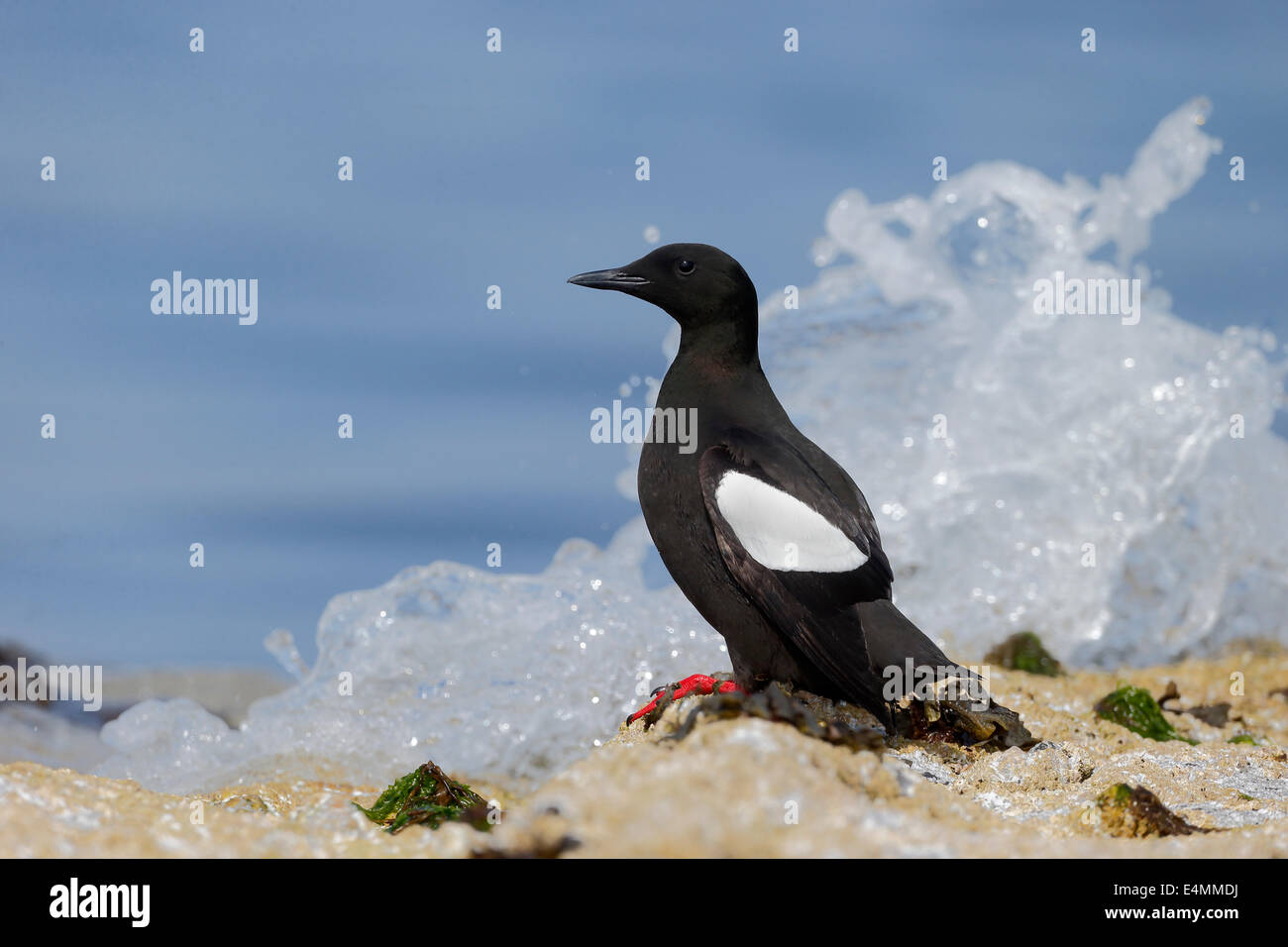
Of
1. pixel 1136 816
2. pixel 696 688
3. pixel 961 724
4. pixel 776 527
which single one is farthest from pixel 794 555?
pixel 1136 816

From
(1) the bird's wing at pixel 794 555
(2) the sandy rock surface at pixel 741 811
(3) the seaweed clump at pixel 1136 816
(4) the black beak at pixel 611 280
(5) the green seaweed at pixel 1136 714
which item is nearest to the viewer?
(2) the sandy rock surface at pixel 741 811

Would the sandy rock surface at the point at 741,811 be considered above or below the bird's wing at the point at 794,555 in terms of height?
below

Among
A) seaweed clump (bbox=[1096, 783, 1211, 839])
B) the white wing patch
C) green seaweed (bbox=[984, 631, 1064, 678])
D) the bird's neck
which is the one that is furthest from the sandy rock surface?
green seaweed (bbox=[984, 631, 1064, 678])

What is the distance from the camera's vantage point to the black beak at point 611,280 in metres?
6.62

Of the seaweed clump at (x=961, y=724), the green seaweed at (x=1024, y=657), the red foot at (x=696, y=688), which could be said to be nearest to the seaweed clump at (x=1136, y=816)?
the seaweed clump at (x=961, y=724)

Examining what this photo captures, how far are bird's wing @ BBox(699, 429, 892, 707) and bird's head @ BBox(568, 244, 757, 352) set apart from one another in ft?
2.93

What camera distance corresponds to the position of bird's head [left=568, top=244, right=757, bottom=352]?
6.46 m

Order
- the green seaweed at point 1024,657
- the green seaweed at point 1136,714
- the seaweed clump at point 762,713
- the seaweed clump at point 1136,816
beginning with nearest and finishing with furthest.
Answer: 1. the seaweed clump at point 762,713
2. the seaweed clump at point 1136,816
3. the green seaweed at point 1136,714
4. the green seaweed at point 1024,657

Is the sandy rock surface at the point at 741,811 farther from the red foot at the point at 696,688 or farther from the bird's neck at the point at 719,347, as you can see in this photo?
the bird's neck at the point at 719,347

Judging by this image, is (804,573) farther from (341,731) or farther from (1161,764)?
(341,731)

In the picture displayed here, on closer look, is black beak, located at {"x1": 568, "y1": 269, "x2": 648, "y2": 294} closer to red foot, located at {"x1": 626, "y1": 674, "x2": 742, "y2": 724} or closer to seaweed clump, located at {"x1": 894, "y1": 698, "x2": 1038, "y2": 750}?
red foot, located at {"x1": 626, "y1": 674, "x2": 742, "y2": 724}

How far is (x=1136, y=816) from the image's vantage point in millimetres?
4246

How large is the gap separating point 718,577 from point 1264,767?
2.69 m
